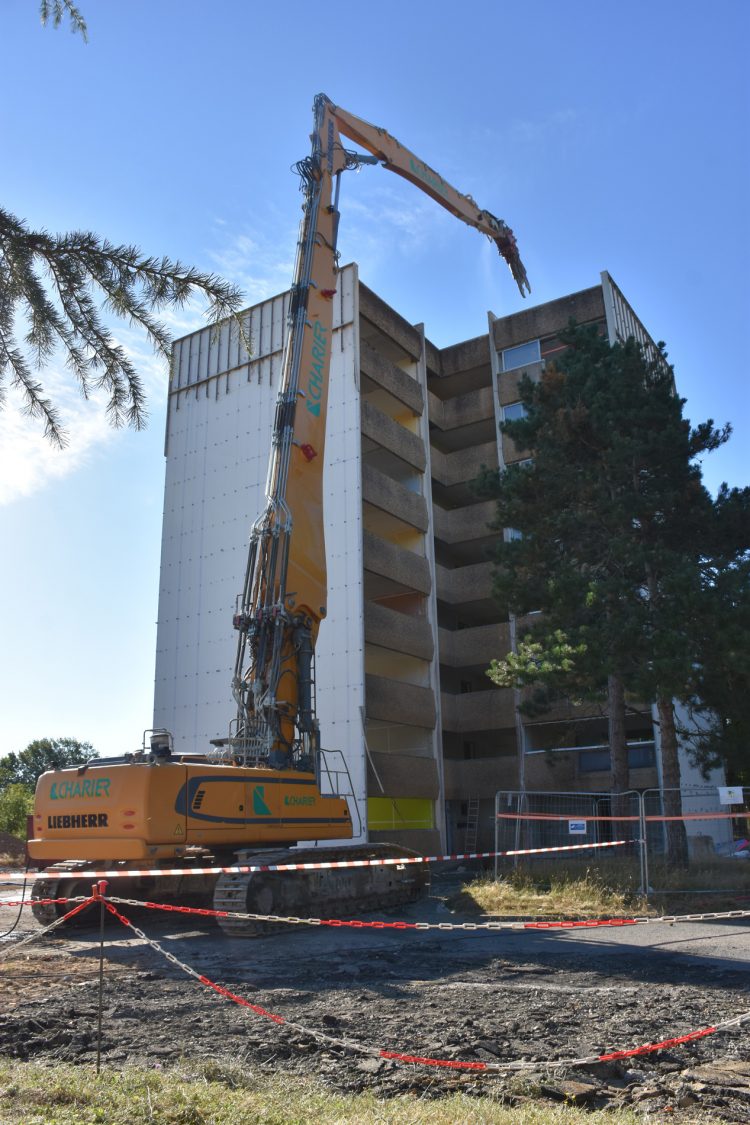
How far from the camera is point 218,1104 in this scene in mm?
4496

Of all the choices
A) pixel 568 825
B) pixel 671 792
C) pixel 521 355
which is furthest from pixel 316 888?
pixel 521 355

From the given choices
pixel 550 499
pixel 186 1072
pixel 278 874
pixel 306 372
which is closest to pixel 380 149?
pixel 306 372

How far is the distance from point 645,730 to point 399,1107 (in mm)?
29337

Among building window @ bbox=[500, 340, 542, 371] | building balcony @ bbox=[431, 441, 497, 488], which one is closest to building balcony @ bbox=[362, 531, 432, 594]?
building balcony @ bbox=[431, 441, 497, 488]

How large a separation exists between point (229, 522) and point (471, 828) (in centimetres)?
1387

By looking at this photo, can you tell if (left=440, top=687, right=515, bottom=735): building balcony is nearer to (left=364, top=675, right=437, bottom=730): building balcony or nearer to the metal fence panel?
(left=364, top=675, right=437, bottom=730): building balcony

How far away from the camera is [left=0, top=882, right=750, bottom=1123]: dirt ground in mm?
5312

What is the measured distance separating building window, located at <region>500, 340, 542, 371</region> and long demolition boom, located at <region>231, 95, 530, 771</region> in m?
18.0

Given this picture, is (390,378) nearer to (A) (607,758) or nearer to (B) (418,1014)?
(A) (607,758)

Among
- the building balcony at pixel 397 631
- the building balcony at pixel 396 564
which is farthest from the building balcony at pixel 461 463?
the building balcony at pixel 397 631

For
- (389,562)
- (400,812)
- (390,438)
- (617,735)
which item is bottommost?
(400,812)

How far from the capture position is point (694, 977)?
856cm

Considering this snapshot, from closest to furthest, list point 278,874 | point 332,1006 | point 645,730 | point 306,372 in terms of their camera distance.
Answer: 1. point 332,1006
2. point 278,874
3. point 306,372
4. point 645,730

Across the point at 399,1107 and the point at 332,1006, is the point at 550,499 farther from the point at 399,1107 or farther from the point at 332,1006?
the point at 399,1107
